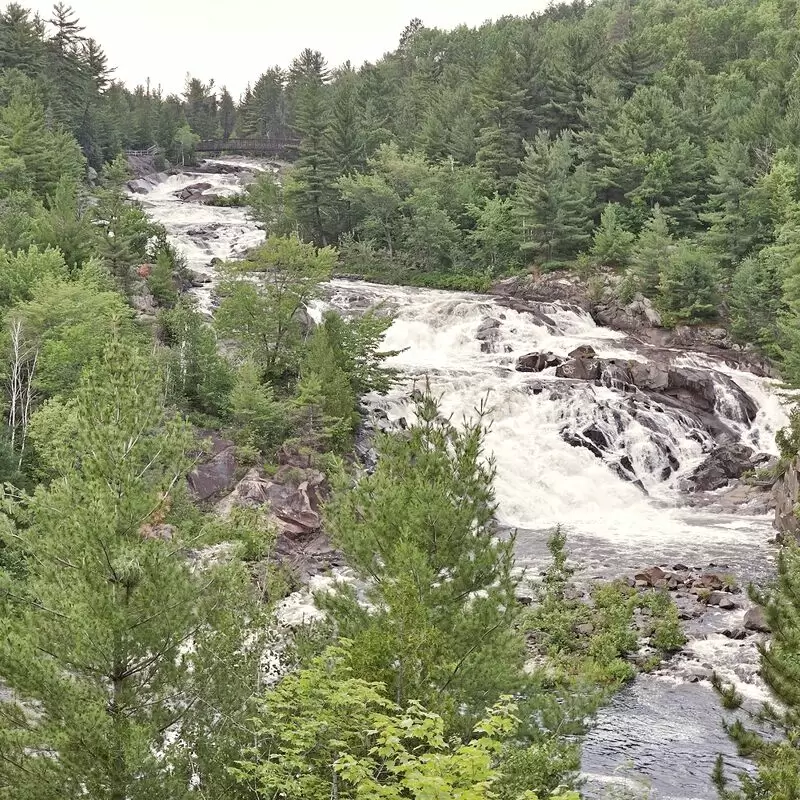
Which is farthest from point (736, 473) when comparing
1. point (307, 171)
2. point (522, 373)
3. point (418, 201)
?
point (307, 171)

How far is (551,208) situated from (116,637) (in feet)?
168

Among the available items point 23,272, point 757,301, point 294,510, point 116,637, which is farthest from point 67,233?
point 757,301

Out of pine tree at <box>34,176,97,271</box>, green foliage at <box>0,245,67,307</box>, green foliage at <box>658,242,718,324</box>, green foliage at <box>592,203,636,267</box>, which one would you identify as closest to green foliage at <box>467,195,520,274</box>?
green foliage at <box>592,203,636,267</box>

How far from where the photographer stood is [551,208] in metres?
57.3

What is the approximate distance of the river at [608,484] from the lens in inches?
687

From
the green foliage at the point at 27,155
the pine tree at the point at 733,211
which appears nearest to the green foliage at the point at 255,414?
the green foliage at the point at 27,155

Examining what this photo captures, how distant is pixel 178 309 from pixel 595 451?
60.7 feet

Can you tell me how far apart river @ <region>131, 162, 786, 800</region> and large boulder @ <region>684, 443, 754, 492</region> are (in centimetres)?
80

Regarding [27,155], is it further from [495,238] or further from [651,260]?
[651,260]

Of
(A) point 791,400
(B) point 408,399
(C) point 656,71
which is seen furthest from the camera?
(C) point 656,71

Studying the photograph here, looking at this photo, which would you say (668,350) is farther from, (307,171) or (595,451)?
(307,171)

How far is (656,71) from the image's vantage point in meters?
69.4

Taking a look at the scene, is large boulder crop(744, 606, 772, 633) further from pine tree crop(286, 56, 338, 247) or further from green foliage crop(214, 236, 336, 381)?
pine tree crop(286, 56, 338, 247)

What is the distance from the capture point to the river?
17.5 metres
